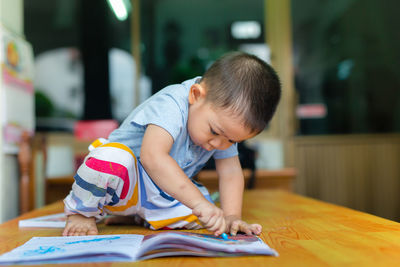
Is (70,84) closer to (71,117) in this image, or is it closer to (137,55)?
Result: (71,117)

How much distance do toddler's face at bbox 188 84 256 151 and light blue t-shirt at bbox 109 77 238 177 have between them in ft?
0.08

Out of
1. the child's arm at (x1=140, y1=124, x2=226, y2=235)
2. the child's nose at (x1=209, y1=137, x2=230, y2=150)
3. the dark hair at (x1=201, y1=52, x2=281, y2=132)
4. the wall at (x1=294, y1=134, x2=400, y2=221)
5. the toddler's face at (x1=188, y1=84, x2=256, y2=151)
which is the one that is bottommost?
the wall at (x1=294, y1=134, x2=400, y2=221)

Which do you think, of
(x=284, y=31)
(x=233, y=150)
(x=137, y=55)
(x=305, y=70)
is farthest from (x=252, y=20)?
(x=233, y=150)

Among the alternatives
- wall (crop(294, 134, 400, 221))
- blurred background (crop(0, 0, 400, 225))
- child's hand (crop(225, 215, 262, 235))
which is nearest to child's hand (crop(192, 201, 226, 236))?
child's hand (crop(225, 215, 262, 235))

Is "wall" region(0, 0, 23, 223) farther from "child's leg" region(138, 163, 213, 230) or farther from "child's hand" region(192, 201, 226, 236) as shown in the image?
"child's hand" region(192, 201, 226, 236)

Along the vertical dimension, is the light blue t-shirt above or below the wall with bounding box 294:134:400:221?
above

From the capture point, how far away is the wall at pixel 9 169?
1407 mm

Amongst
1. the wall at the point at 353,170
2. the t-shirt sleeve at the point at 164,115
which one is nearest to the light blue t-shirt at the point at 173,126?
the t-shirt sleeve at the point at 164,115

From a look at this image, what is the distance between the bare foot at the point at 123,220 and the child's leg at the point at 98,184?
0.16 metres

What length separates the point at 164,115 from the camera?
865mm

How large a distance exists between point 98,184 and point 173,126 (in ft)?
0.75

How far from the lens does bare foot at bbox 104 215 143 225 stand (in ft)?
3.55

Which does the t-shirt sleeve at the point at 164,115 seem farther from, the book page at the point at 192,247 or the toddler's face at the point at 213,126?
the book page at the point at 192,247

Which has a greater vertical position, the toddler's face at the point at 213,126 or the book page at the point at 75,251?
the toddler's face at the point at 213,126
